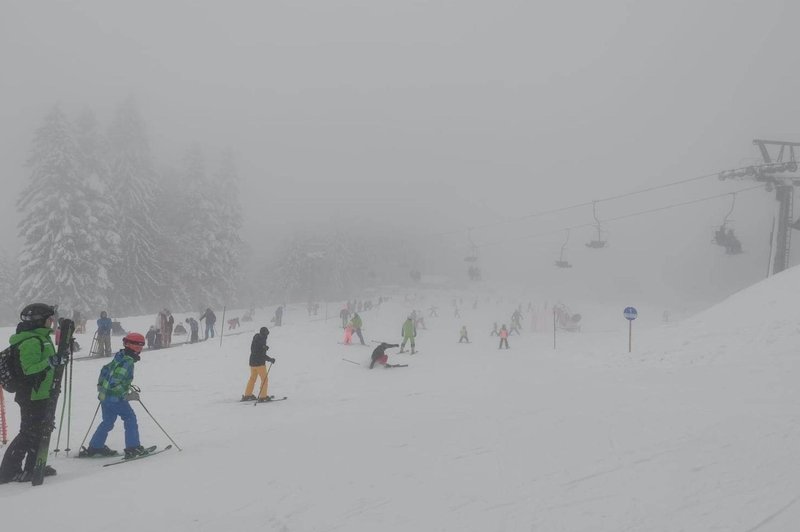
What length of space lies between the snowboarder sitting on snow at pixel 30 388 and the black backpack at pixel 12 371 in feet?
0.06

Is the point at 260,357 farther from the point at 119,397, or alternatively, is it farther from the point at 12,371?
the point at 12,371

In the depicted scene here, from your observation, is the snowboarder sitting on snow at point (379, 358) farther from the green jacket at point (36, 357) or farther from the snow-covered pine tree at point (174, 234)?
the snow-covered pine tree at point (174, 234)

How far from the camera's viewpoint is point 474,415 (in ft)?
27.5

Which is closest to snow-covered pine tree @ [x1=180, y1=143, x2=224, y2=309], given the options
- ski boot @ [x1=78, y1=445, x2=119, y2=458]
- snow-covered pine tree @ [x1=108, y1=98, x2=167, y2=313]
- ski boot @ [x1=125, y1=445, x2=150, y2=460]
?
snow-covered pine tree @ [x1=108, y1=98, x2=167, y2=313]

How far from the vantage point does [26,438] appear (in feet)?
18.5

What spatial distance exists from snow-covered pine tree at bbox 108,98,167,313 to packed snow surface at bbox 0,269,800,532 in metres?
25.4

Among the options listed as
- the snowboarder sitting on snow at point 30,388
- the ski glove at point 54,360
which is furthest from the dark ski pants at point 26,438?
the ski glove at point 54,360

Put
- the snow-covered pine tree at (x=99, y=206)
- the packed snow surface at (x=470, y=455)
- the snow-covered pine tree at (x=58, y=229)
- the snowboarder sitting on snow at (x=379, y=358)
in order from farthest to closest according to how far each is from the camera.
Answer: the snow-covered pine tree at (x=99, y=206)
the snow-covered pine tree at (x=58, y=229)
the snowboarder sitting on snow at (x=379, y=358)
the packed snow surface at (x=470, y=455)

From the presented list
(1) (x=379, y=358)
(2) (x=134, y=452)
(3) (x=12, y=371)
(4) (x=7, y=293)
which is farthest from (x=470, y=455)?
(4) (x=7, y=293)

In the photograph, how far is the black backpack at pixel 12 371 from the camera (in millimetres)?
5355

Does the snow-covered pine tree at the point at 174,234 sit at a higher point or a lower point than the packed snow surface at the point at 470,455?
higher

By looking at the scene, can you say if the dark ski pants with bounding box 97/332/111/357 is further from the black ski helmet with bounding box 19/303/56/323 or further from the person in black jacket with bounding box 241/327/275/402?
the black ski helmet with bounding box 19/303/56/323

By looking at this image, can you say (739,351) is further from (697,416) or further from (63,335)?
(63,335)

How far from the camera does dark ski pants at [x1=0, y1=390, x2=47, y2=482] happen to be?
5.54 meters
